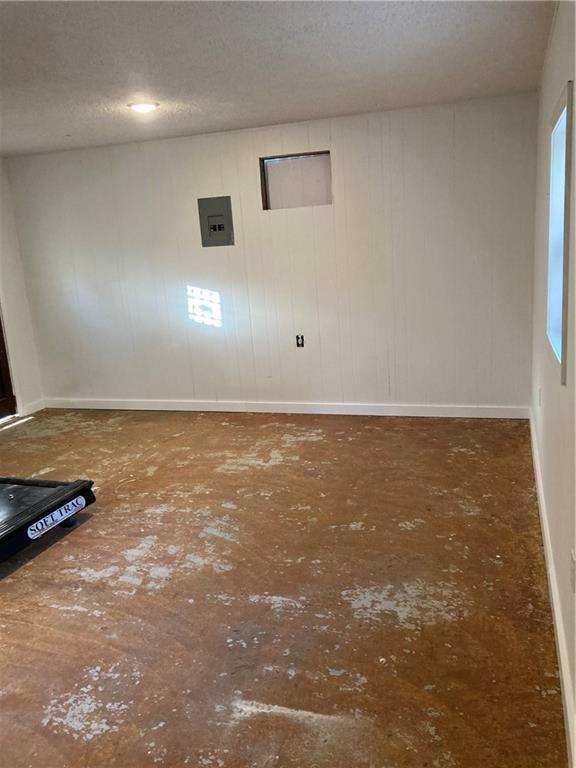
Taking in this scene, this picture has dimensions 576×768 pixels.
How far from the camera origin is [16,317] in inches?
227

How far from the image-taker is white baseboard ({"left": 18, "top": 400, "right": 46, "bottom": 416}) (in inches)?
229

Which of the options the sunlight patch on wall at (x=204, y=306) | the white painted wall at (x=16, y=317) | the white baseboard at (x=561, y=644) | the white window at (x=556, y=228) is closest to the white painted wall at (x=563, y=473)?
the white baseboard at (x=561, y=644)

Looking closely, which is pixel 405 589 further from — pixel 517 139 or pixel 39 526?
pixel 517 139

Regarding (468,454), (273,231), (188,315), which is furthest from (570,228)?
(188,315)

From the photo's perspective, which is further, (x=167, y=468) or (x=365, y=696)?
(x=167, y=468)

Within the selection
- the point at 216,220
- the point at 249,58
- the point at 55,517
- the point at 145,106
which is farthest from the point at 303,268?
the point at 55,517

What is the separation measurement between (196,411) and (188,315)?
0.89m

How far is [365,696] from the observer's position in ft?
6.33

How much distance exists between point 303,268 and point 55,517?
2817mm

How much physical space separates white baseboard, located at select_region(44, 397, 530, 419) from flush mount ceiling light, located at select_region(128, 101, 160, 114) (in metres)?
2.53

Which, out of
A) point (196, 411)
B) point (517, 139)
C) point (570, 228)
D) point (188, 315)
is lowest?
point (196, 411)

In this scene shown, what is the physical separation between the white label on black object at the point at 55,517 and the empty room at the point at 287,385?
0.01 m

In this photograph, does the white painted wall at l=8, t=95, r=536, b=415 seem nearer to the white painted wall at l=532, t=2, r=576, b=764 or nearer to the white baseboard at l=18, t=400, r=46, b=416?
the white baseboard at l=18, t=400, r=46, b=416

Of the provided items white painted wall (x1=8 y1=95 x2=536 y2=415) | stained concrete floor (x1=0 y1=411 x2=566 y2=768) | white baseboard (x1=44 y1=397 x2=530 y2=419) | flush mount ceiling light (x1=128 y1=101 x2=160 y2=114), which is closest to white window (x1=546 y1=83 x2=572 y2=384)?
stained concrete floor (x1=0 y1=411 x2=566 y2=768)
